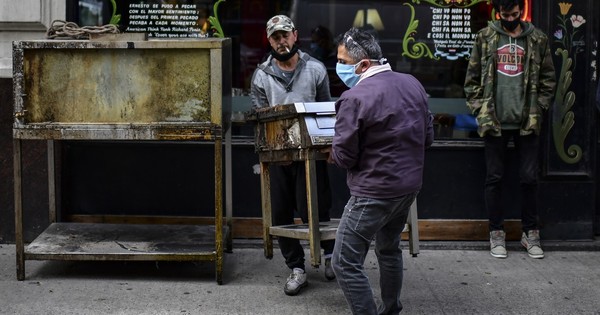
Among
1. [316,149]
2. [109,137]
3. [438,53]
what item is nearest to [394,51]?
[438,53]

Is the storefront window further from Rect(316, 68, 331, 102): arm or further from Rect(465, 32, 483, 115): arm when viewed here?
Rect(316, 68, 331, 102): arm

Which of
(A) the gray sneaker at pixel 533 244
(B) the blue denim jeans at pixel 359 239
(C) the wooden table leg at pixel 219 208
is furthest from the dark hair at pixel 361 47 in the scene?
(A) the gray sneaker at pixel 533 244

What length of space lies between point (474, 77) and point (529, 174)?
34.5 inches

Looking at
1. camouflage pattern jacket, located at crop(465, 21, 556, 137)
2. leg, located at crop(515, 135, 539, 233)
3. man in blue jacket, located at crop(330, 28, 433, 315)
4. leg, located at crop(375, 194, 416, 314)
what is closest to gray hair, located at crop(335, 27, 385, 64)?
man in blue jacket, located at crop(330, 28, 433, 315)

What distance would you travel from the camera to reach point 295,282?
260 inches

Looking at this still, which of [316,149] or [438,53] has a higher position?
[438,53]

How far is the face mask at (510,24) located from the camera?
745 cm

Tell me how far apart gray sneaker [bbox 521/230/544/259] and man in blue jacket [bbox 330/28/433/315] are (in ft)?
8.24

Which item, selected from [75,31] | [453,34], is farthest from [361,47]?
[453,34]

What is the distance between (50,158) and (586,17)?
441cm

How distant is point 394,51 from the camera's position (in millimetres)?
7922

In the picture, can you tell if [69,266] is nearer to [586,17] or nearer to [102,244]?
[102,244]

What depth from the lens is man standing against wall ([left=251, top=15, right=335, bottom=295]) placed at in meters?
6.56

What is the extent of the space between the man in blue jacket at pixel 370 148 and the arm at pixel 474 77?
2.11 meters
